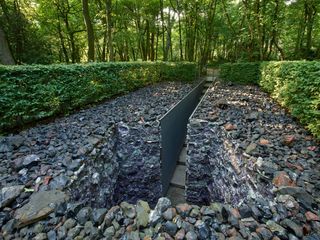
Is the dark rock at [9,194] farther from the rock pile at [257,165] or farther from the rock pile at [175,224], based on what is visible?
the rock pile at [257,165]

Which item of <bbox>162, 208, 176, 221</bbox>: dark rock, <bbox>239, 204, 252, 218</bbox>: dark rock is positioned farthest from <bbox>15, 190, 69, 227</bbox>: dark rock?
<bbox>239, 204, 252, 218</bbox>: dark rock

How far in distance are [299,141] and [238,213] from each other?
173 cm

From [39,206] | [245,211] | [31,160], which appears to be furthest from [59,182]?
[245,211]

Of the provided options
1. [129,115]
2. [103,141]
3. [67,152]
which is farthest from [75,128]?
[129,115]

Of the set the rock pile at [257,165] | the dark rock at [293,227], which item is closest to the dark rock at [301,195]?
the rock pile at [257,165]

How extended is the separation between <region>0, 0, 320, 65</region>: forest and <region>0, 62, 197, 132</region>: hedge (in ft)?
8.81

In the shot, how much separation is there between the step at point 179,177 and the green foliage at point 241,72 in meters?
4.48

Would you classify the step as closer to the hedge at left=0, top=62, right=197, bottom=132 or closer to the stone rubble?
the stone rubble

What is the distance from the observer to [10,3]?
901cm

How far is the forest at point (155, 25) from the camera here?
26.8 feet

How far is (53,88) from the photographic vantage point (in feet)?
12.5

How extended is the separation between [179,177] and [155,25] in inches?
433

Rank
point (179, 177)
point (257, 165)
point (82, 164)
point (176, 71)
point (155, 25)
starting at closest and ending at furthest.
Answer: point (257, 165)
point (82, 164)
point (179, 177)
point (176, 71)
point (155, 25)

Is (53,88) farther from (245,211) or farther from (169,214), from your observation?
(245,211)
